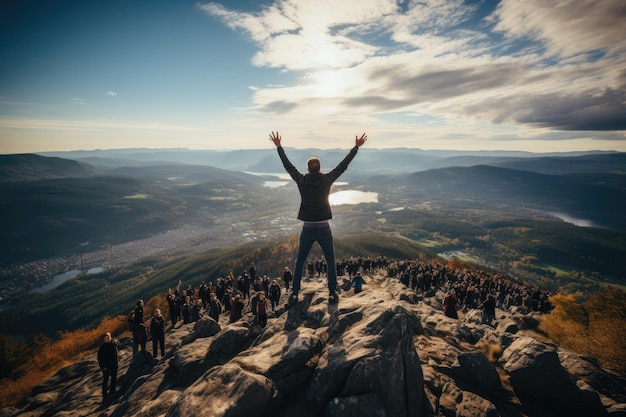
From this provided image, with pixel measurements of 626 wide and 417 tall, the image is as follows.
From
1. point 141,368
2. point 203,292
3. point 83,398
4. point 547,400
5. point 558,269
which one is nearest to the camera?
point 547,400

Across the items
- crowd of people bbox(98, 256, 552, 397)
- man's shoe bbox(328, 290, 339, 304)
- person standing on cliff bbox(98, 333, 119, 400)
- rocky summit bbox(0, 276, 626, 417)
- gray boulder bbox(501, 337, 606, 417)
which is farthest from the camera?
crowd of people bbox(98, 256, 552, 397)

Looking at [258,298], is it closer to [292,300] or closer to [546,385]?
[292,300]

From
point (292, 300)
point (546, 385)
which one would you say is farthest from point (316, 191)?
point (546, 385)

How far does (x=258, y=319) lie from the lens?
41.3 ft

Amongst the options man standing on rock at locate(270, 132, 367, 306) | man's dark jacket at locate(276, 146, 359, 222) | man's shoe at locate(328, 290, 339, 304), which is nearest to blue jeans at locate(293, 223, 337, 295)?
man standing on rock at locate(270, 132, 367, 306)

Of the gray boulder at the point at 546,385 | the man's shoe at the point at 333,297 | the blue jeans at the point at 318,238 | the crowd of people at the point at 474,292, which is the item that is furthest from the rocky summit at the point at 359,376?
the crowd of people at the point at 474,292

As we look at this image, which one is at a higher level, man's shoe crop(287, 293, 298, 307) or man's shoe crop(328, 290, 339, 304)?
man's shoe crop(328, 290, 339, 304)

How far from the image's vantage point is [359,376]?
6.26 m

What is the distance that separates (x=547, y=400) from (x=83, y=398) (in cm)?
1892

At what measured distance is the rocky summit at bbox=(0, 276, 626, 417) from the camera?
20.5 feet

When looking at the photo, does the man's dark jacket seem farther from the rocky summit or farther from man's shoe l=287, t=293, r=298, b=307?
man's shoe l=287, t=293, r=298, b=307

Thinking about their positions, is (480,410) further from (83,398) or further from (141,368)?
(83,398)

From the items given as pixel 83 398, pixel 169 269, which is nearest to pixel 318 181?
pixel 83 398

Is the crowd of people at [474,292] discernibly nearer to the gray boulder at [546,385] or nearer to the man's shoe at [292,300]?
the gray boulder at [546,385]
